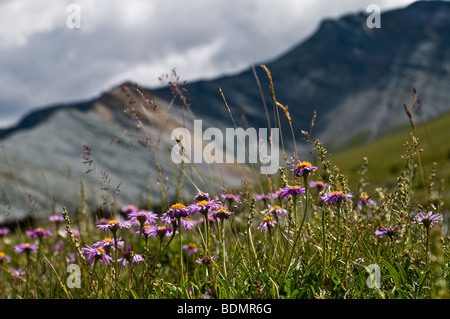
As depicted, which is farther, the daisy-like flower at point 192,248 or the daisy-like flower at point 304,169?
the daisy-like flower at point 192,248

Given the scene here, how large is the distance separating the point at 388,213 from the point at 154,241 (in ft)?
13.3

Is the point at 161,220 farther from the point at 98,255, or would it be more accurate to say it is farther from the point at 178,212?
the point at 98,255

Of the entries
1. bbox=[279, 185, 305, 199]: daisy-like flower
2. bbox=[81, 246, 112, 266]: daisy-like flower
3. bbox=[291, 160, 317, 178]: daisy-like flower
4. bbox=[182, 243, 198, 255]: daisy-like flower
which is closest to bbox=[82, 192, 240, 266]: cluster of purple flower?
bbox=[81, 246, 112, 266]: daisy-like flower

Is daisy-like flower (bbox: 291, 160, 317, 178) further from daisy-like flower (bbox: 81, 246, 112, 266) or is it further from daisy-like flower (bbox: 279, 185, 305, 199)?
daisy-like flower (bbox: 81, 246, 112, 266)

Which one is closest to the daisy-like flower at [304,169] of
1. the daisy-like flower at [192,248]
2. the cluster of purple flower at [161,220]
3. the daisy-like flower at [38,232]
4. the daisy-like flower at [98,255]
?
the cluster of purple flower at [161,220]

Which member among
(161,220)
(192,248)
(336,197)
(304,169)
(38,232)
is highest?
(304,169)

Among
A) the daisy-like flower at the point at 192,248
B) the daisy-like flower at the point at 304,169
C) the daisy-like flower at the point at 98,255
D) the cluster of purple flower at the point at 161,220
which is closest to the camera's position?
the daisy-like flower at the point at 304,169

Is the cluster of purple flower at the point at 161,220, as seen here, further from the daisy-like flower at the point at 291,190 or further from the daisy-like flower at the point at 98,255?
the daisy-like flower at the point at 291,190

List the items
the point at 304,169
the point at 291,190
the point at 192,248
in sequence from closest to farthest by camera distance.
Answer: the point at 304,169 < the point at 291,190 < the point at 192,248

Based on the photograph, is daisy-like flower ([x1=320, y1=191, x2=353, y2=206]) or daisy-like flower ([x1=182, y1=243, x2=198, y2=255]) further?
daisy-like flower ([x1=182, y1=243, x2=198, y2=255])

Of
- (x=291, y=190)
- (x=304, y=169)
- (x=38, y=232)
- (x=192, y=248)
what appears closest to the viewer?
(x=304, y=169)

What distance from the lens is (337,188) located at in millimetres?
3004

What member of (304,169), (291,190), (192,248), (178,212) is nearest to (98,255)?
(178,212)
